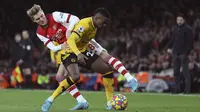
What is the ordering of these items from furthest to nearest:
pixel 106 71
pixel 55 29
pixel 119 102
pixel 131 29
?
pixel 131 29 < pixel 55 29 < pixel 106 71 < pixel 119 102

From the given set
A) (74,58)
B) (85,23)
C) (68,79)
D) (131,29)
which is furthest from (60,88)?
(131,29)

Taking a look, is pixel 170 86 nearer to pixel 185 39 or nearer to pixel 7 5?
pixel 185 39

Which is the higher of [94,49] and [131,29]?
[94,49]

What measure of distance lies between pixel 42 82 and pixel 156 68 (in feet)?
14.3

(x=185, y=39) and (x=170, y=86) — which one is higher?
(x=185, y=39)

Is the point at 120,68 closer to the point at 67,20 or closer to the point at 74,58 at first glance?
the point at 74,58

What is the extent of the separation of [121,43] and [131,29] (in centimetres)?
156

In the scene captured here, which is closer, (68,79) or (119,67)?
(68,79)

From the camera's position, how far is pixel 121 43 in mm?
24266

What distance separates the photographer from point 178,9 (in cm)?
2478

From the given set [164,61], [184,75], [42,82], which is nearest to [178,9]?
[164,61]

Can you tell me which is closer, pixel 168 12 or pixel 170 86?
pixel 170 86

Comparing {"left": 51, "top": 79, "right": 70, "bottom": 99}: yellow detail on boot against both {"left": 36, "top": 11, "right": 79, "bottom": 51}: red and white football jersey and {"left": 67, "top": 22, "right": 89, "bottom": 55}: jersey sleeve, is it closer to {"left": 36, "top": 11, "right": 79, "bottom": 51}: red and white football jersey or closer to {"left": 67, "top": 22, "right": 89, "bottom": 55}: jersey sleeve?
{"left": 67, "top": 22, "right": 89, "bottom": 55}: jersey sleeve

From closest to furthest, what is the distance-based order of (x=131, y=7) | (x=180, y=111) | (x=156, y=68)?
1. (x=180, y=111)
2. (x=156, y=68)
3. (x=131, y=7)
